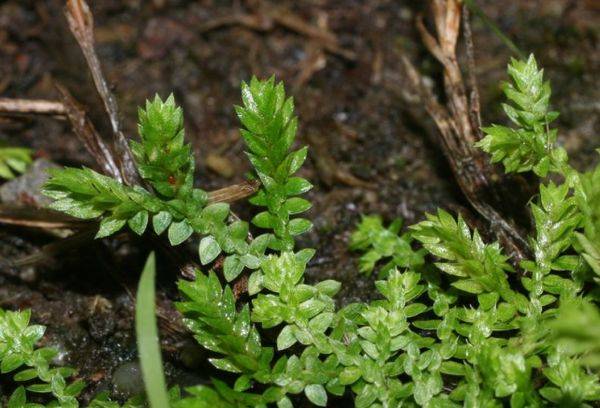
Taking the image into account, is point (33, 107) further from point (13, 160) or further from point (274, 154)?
point (274, 154)

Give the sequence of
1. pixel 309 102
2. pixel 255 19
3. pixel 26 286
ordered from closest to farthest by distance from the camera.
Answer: pixel 26 286, pixel 309 102, pixel 255 19

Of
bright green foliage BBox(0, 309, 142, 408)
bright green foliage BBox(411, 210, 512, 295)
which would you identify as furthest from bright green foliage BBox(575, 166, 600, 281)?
bright green foliage BBox(0, 309, 142, 408)

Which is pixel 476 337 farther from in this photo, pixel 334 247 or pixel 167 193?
pixel 167 193

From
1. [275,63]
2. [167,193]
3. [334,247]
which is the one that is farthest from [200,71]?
[167,193]

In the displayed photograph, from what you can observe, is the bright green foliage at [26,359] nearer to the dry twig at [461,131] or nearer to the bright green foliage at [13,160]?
the bright green foliage at [13,160]

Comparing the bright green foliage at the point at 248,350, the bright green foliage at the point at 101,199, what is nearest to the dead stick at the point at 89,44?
the bright green foliage at the point at 101,199

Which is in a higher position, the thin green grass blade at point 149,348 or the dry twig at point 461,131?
the dry twig at point 461,131
